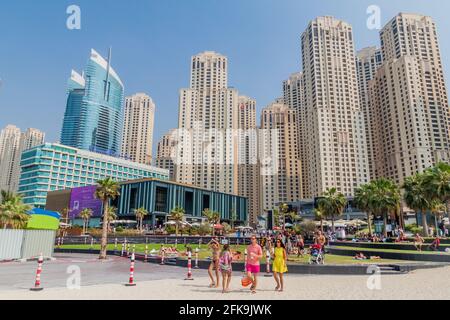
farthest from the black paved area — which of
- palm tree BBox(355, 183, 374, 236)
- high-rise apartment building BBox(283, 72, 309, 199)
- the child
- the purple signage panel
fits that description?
high-rise apartment building BBox(283, 72, 309, 199)

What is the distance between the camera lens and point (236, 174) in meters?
146

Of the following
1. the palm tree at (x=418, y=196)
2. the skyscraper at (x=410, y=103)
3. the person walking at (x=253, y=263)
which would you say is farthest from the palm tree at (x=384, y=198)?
the skyscraper at (x=410, y=103)

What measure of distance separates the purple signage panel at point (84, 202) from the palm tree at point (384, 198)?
3668 inches

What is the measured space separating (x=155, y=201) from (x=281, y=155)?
6812cm

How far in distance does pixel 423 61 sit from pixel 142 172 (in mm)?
131815

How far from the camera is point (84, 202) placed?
115 metres

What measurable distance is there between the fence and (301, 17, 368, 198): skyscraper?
101 meters

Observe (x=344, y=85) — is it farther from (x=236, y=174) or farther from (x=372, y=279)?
(x=372, y=279)

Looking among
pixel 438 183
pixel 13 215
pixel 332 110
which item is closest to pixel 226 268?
pixel 13 215

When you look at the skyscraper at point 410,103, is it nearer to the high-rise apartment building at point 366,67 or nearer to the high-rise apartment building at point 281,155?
the high-rise apartment building at point 366,67

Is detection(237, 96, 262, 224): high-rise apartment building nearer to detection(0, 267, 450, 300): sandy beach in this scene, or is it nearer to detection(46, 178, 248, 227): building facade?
detection(46, 178, 248, 227): building facade

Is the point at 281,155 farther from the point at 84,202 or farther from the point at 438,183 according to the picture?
the point at 438,183

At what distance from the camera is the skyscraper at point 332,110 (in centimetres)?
11862

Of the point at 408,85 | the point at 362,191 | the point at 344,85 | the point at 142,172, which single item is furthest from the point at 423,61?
the point at 142,172
